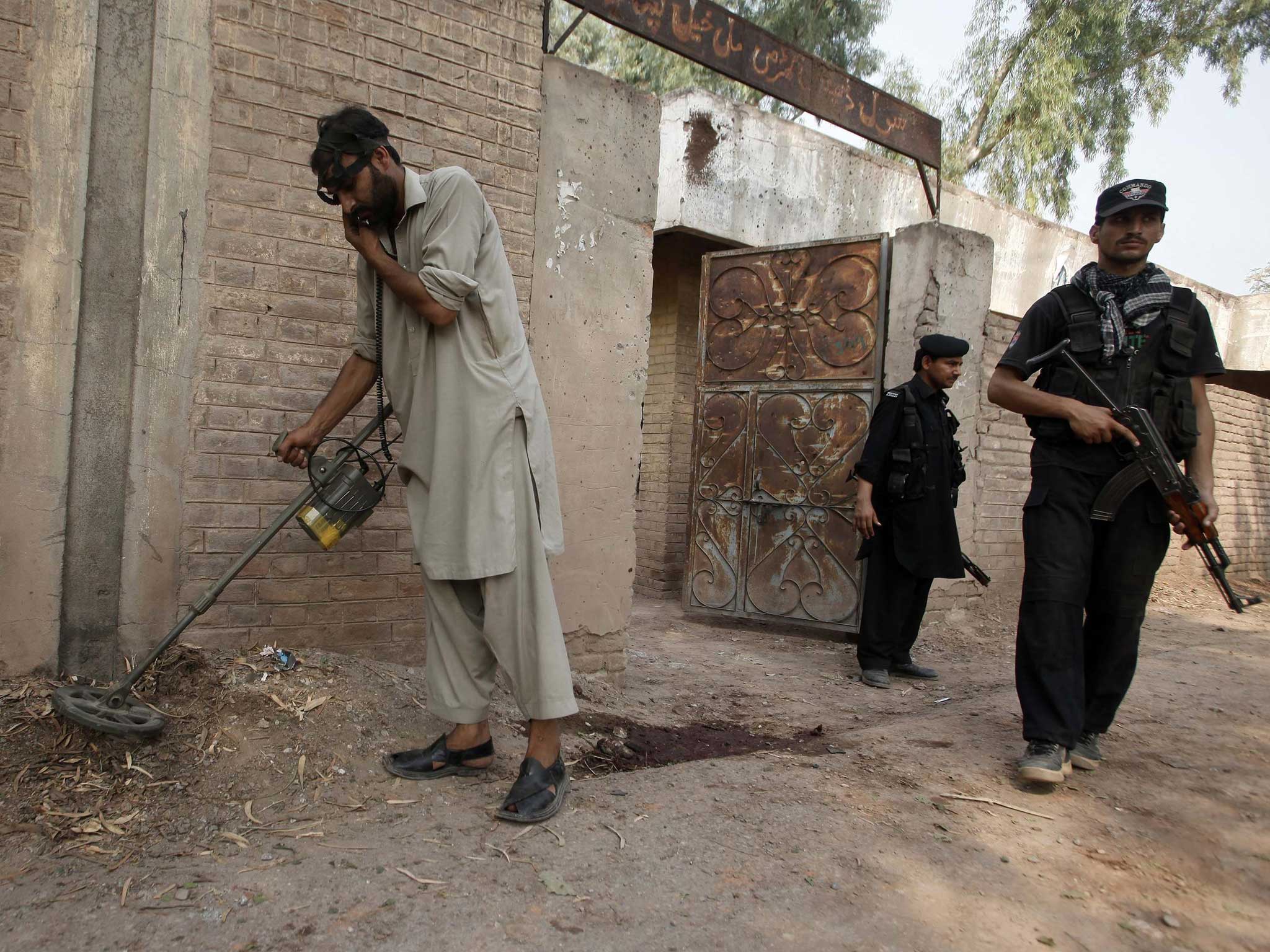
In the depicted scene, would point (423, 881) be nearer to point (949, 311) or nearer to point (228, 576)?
point (228, 576)

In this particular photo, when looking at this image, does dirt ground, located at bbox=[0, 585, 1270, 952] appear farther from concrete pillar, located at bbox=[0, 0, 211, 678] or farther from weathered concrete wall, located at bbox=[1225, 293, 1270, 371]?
weathered concrete wall, located at bbox=[1225, 293, 1270, 371]

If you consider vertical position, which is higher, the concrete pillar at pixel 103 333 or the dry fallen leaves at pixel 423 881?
the concrete pillar at pixel 103 333

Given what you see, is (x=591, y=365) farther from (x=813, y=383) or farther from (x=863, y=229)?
(x=863, y=229)

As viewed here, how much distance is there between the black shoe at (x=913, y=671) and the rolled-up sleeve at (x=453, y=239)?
3.33 metres

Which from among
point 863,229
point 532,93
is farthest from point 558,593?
point 863,229

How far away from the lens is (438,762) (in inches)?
101

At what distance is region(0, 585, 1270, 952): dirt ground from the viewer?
5.91 ft

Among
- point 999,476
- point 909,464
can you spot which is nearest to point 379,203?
point 909,464

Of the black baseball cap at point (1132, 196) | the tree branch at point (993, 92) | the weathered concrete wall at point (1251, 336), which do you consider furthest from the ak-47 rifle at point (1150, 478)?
the tree branch at point (993, 92)

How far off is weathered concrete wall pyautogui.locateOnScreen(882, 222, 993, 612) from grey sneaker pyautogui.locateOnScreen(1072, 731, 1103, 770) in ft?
9.12

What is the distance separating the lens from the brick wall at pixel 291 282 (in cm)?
290

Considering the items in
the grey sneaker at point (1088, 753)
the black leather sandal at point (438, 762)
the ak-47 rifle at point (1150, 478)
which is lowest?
the black leather sandal at point (438, 762)

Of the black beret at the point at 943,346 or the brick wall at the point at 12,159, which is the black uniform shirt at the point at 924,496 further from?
the brick wall at the point at 12,159

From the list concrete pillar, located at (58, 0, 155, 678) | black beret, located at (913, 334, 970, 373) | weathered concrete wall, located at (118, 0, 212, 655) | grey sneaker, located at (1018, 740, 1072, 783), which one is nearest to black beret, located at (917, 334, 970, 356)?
black beret, located at (913, 334, 970, 373)
